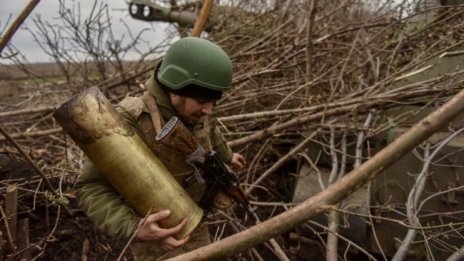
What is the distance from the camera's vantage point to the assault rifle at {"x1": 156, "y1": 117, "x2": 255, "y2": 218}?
1732mm

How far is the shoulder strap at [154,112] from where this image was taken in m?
1.86

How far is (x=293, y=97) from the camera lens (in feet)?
12.8

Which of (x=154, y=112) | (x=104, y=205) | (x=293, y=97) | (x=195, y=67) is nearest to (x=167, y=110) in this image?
(x=154, y=112)

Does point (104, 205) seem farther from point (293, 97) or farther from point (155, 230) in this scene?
point (293, 97)

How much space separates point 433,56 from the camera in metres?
3.25

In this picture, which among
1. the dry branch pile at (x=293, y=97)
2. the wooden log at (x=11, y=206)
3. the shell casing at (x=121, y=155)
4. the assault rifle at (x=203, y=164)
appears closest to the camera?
the shell casing at (x=121, y=155)

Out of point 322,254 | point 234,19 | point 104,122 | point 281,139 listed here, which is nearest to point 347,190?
point 104,122

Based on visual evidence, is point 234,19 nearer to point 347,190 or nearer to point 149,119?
point 149,119

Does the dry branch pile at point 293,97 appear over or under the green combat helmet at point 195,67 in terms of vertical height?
under

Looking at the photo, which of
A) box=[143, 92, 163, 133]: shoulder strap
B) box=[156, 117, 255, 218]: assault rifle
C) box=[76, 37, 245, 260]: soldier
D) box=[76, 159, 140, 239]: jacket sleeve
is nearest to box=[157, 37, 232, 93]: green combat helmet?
box=[76, 37, 245, 260]: soldier

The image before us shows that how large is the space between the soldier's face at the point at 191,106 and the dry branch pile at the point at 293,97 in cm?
93

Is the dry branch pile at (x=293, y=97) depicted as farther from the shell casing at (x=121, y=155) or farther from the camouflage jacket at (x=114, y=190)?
the shell casing at (x=121, y=155)

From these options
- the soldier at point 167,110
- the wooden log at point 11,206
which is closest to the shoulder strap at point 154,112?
the soldier at point 167,110

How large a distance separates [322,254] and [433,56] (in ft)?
6.08
